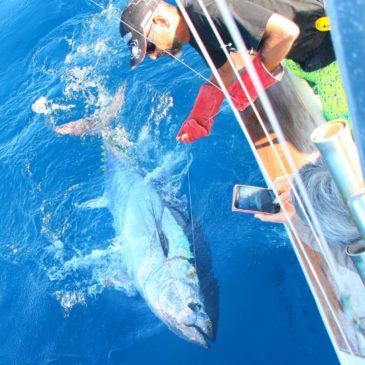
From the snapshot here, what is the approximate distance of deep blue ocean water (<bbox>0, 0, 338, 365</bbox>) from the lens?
3404 mm

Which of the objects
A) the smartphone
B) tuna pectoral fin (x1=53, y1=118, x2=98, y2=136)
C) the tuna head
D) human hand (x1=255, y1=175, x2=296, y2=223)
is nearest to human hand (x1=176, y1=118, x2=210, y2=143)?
the smartphone

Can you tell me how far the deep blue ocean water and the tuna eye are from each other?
0.20 metres

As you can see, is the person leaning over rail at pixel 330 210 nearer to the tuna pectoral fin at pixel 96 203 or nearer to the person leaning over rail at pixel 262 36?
the person leaning over rail at pixel 262 36

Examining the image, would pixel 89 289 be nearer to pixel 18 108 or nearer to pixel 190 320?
pixel 190 320

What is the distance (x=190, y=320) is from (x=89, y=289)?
50.1 inches

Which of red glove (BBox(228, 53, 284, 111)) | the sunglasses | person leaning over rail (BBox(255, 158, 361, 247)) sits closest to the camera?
person leaning over rail (BBox(255, 158, 361, 247))

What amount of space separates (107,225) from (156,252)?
2.93 feet

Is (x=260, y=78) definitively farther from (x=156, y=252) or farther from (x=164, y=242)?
(x=156, y=252)

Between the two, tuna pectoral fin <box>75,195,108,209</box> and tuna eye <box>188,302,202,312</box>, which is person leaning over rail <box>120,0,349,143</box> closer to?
tuna eye <box>188,302,202,312</box>

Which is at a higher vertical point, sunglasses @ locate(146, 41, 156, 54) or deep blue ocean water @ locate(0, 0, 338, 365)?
sunglasses @ locate(146, 41, 156, 54)

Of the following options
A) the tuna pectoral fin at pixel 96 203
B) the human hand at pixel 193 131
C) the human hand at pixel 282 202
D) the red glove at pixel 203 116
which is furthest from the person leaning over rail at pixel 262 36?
the tuna pectoral fin at pixel 96 203

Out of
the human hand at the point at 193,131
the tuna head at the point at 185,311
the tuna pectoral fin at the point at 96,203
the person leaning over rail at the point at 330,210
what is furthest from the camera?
the tuna pectoral fin at the point at 96,203

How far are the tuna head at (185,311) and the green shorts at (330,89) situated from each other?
171cm

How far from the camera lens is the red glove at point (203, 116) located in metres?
3.08
